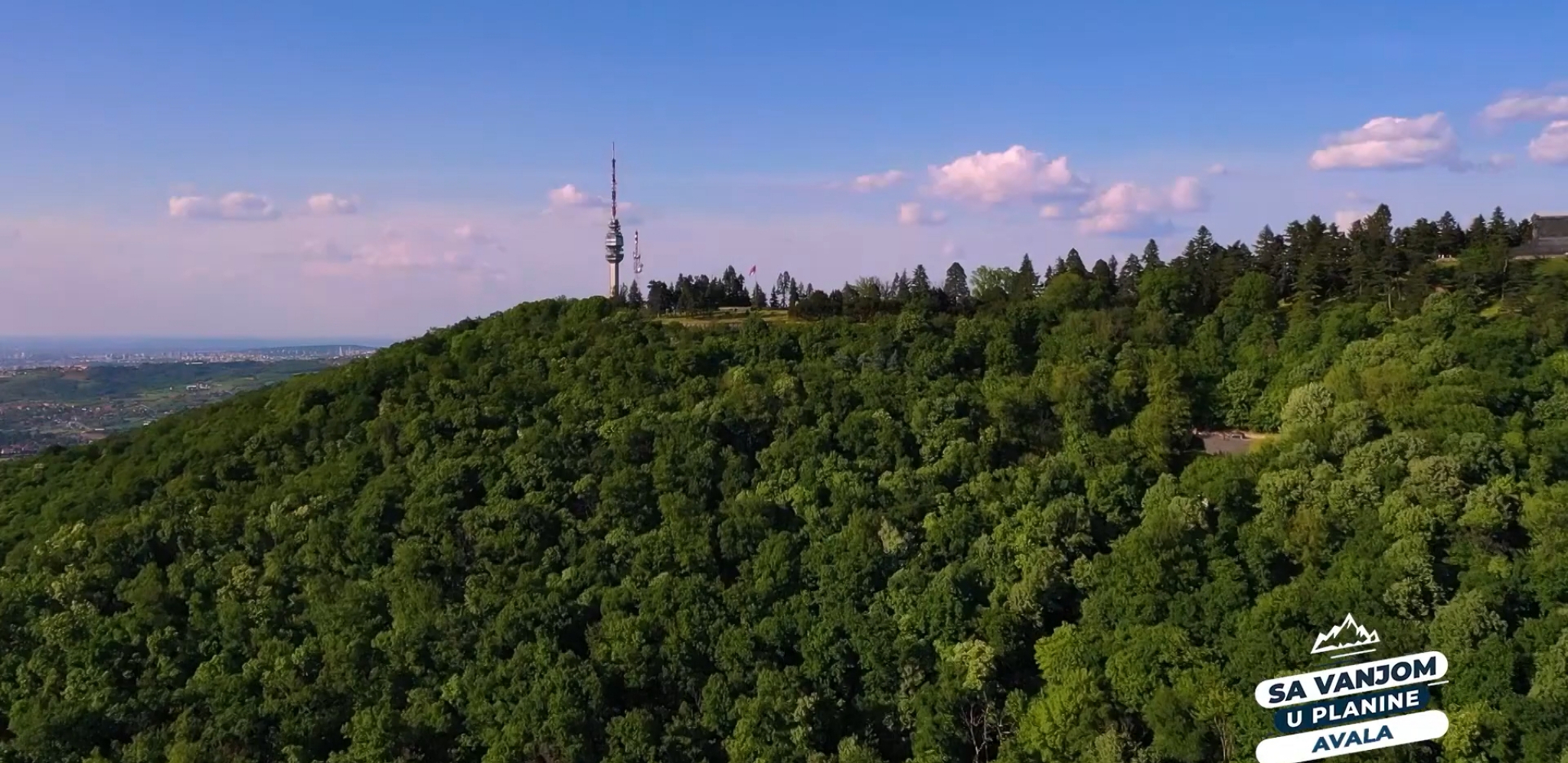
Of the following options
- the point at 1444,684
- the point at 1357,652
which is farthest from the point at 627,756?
the point at 1444,684

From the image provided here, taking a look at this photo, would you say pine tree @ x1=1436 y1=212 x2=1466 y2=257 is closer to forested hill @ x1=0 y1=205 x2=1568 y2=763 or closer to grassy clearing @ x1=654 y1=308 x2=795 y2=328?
forested hill @ x1=0 y1=205 x2=1568 y2=763

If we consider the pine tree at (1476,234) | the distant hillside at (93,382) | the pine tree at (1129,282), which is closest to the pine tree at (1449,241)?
the pine tree at (1476,234)

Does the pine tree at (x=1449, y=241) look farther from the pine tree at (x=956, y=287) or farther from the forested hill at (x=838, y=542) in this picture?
the pine tree at (x=956, y=287)

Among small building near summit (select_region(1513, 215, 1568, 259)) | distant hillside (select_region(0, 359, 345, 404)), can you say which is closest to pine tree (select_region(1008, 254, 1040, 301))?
small building near summit (select_region(1513, 215, 1568, 259))

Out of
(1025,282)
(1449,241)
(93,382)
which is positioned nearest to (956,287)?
(1025,282)

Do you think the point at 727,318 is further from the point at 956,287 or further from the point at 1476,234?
the point at 1476,234

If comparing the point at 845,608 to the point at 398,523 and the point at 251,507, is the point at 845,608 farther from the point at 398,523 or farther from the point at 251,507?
the point at 251,507
